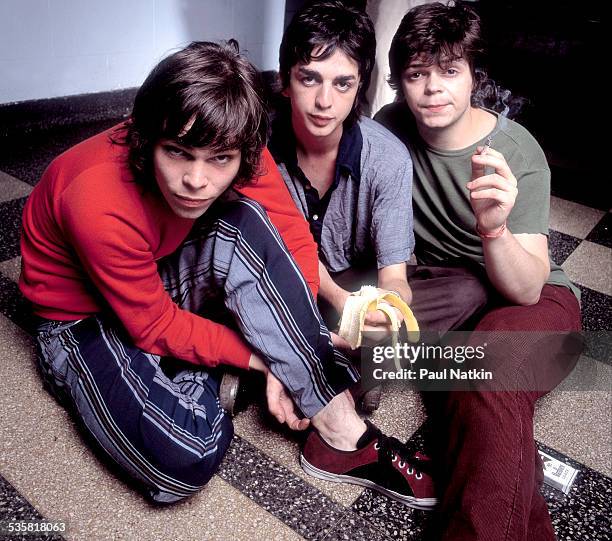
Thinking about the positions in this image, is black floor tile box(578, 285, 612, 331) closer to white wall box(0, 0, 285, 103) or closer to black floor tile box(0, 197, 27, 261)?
black floor tile box(0, 197, 27, 261)

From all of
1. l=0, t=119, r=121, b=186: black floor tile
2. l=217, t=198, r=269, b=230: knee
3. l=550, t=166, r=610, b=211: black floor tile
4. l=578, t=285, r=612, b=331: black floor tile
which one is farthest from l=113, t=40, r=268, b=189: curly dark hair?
l=550, t=166, r=610, b=211: black floor tile

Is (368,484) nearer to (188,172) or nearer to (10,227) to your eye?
(188,172)

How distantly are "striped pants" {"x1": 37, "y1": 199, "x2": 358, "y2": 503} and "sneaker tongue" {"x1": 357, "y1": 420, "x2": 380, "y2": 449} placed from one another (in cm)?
8

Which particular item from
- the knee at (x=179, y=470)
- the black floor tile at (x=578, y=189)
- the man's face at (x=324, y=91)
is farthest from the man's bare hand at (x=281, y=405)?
the black floor tile at (x=578, y=189)

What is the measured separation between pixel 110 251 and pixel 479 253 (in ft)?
2.26

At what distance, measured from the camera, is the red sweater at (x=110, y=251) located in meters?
0.78

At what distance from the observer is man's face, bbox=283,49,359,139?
1025 mm

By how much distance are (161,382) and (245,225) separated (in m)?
0.27

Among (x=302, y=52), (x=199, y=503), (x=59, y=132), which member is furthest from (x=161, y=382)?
(x=59, y=132)

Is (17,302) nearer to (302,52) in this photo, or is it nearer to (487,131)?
(302,52)

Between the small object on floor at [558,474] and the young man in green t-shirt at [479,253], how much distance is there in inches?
3.8

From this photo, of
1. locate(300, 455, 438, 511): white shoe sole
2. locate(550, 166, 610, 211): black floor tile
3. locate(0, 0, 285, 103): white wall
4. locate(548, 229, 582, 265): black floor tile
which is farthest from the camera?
locate(550, 166, 610, 211): black floor tile

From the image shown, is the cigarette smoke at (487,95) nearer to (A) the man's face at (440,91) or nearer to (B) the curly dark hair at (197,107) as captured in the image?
(A) the man's face at (440,91)

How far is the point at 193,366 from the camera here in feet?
3.22
